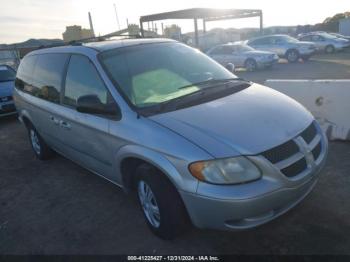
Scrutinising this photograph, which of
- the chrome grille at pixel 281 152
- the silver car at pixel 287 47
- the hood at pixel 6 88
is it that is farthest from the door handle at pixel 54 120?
the silver car at pixel 287 47

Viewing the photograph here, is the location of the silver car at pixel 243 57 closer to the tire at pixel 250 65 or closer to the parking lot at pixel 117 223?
the tire at pixel 250 65

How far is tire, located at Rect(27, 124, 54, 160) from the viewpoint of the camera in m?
5.54

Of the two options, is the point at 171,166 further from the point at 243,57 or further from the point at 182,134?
the point at 243,57

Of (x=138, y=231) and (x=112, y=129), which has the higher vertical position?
(x=112, y=129)

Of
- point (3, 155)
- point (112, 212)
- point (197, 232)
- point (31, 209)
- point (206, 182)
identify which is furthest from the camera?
point (3, 155)

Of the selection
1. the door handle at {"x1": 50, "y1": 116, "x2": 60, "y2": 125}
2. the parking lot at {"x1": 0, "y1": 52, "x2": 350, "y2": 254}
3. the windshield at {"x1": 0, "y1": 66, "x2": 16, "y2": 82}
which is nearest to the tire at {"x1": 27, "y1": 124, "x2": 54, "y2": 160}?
the parking lot at {"x1": 0, "y1": 52, "x2": 350, "y2": 254}

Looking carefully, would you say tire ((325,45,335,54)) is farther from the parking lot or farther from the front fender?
the front fender

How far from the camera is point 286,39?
754 inches

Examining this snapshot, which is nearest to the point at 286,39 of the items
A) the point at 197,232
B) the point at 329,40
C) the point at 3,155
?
the point at 329,40

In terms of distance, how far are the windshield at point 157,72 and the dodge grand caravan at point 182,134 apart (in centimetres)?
1

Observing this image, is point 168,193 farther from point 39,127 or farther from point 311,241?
point 39,127

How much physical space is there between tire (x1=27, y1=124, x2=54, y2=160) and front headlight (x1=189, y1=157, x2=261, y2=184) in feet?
12.5

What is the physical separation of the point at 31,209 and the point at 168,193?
2.25 meters

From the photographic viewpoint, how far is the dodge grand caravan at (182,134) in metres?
2.52
